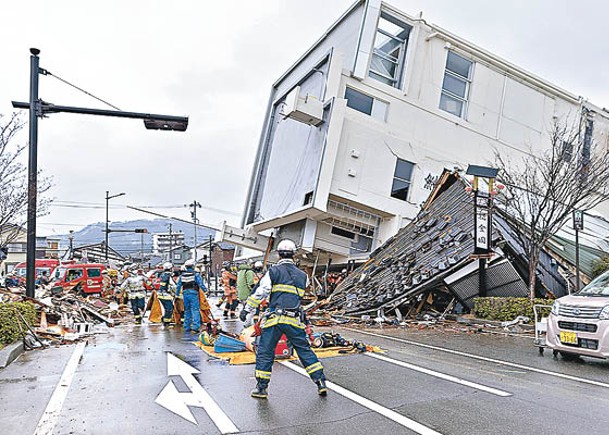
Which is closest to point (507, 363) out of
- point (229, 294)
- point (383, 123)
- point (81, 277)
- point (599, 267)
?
point (229, 294)

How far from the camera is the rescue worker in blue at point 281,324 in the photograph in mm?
6078

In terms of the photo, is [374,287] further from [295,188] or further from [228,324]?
[295,188]

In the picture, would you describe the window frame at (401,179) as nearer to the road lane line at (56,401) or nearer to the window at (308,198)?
the window at (308,198)

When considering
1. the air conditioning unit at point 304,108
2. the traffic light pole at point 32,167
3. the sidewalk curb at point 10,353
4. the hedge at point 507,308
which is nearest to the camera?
the sidewalk curb at point 10,353

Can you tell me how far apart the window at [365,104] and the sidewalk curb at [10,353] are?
18399 mm

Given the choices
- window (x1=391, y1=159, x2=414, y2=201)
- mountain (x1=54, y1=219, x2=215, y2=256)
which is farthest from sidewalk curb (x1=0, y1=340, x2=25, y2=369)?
mountain (x1=54, y1=219, x2=215, y2=256)

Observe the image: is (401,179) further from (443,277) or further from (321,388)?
(321,388)

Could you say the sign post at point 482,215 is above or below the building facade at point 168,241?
above

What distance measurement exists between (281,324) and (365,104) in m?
20.0

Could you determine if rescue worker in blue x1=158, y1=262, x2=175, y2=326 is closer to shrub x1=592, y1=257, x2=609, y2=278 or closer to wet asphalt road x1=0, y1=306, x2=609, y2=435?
wet asphalt road x1=0, y1=306, x2=609, y2=435

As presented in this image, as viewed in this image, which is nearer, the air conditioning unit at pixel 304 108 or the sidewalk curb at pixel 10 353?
the sidewalk curb at pixel 10 353

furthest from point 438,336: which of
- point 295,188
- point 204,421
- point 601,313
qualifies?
point 295,188

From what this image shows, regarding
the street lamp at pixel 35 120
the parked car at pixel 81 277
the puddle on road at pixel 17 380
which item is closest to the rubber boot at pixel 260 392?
the puddle on road at pixel 17 380

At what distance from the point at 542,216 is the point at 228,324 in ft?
33.6
